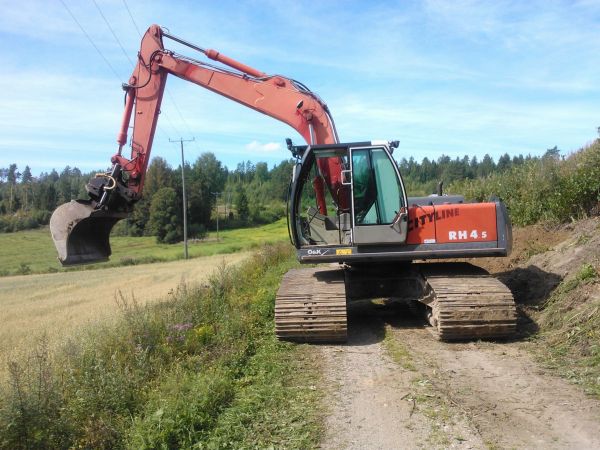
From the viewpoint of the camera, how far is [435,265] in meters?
9.27

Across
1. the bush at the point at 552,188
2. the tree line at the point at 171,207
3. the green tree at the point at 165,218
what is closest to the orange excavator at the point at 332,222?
the bush at the point at 552,188

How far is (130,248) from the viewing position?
61.8 meters

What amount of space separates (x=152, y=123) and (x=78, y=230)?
250 centimetres

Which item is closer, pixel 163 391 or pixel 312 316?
pixel 163 391

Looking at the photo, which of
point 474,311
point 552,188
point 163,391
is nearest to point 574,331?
point 474,311

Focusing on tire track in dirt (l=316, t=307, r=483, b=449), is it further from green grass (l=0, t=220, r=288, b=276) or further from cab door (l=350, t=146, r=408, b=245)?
green grass (l=0, t=220, r=288, b=276)

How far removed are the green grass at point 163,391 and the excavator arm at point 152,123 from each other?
2.49m

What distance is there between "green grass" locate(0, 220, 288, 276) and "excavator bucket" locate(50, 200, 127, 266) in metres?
33.5

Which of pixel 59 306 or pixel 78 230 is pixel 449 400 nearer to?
pixel 78 230

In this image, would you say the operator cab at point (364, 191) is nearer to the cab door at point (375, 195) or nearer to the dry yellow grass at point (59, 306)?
the cab door at point (375, 195)

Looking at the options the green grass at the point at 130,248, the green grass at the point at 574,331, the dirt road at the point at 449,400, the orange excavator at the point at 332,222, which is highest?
the orange excavator at the point at 332,222

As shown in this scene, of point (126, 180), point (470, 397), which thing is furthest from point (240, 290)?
point (470, 397)

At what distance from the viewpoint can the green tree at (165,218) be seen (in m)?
66.0

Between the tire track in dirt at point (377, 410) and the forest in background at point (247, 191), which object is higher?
the forest in background at point (247, 191)
